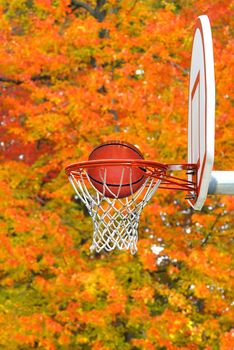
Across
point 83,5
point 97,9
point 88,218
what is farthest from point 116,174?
point 83,5

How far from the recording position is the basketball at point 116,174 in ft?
16.5

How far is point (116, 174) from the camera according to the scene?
16.6 ft

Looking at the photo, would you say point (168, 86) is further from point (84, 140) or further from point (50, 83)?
point (50, 83)

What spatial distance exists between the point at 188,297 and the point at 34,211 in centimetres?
296

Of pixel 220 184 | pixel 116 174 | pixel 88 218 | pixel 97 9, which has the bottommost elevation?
pixel 88 218

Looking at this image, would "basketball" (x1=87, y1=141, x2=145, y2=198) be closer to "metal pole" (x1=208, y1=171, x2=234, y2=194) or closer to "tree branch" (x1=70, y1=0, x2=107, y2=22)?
"metal pole" (x1=208, y1=171, x2=234, y2=194)

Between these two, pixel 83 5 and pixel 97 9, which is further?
pixel 83 5

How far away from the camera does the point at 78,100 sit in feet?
38.9

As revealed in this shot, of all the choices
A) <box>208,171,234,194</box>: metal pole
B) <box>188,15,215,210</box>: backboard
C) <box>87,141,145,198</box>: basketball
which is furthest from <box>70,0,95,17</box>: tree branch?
<box>208,171,234,194</box>: metal pole

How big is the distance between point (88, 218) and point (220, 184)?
29.2ft

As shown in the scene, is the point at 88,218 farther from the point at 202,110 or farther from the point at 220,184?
the point at 220,184

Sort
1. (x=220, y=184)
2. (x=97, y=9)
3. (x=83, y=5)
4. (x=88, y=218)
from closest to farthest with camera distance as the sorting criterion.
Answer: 1. (x=220, y=184)
2. (x=88, y=218)
3. (x=97, y=9)
4. (x=83, y=5)

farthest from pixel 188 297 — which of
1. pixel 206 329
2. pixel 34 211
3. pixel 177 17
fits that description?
pixel 177 17

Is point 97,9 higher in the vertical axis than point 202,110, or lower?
higher
